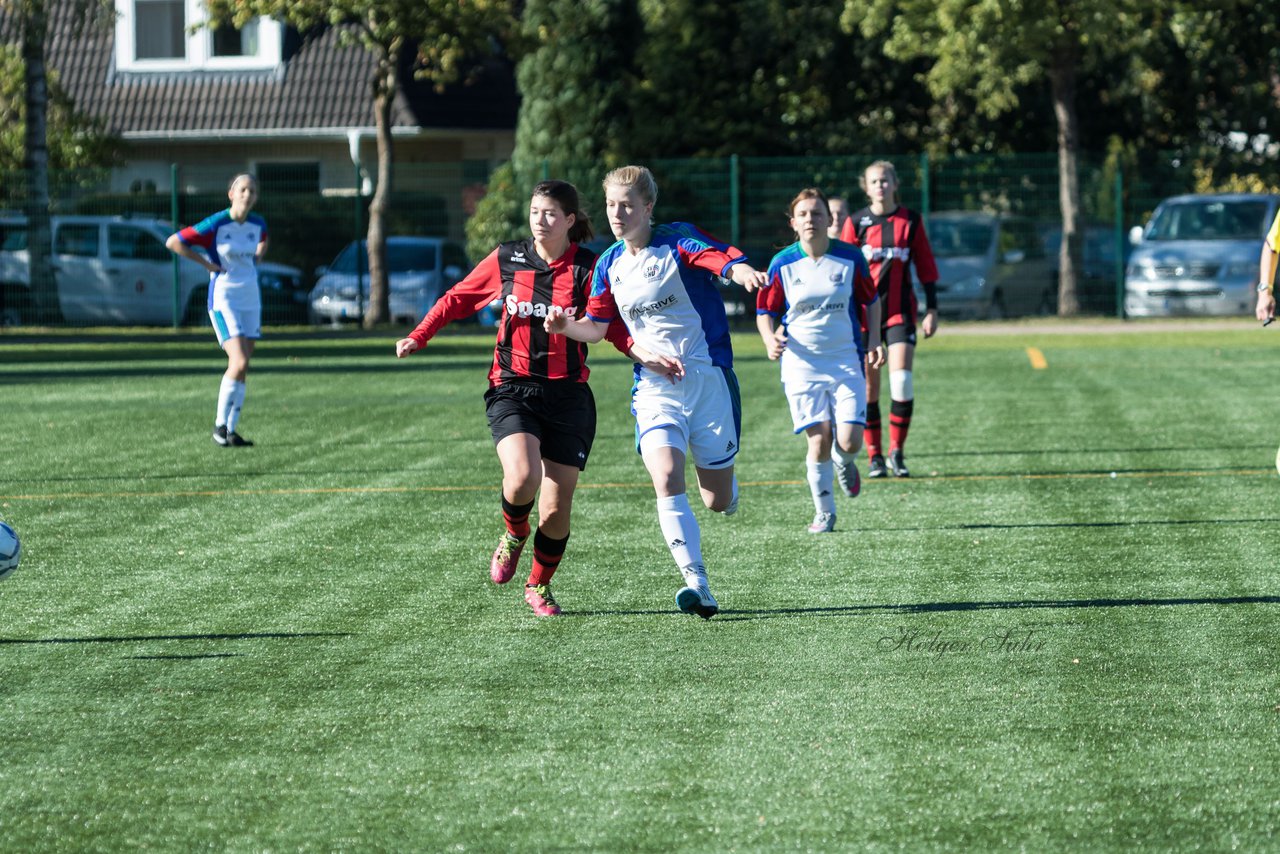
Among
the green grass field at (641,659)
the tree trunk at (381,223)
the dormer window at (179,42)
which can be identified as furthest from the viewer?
the dormer window at (179,42)

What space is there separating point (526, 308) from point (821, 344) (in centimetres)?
263

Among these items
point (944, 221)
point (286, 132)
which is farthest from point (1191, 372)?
point (286, 132)

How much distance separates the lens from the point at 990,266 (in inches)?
1102

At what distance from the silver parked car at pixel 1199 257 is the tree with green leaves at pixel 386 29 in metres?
10.2

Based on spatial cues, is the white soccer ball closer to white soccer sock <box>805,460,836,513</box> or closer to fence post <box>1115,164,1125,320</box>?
white soccer sock <box>805,460,836,513</box>

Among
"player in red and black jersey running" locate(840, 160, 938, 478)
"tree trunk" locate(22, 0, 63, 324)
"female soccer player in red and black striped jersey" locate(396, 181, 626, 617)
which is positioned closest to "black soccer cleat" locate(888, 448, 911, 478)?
"player in red and black jersey running" locate(840, 160, 938, 478)

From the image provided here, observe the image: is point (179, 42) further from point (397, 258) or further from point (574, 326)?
point (574, 326)

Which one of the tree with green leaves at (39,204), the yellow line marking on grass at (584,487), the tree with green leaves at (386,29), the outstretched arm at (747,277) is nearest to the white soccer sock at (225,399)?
the yellow line marking on grass at (584,487)

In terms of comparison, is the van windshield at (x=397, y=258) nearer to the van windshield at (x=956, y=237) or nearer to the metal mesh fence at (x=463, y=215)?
the metal mesh fence at (x=463, y=215)

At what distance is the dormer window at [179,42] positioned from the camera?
1460 inches

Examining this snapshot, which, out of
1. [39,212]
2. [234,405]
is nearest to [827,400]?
[234,405]

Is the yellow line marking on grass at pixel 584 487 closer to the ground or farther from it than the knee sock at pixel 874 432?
closer to the ground

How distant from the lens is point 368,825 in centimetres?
466

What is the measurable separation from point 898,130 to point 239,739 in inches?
1275
